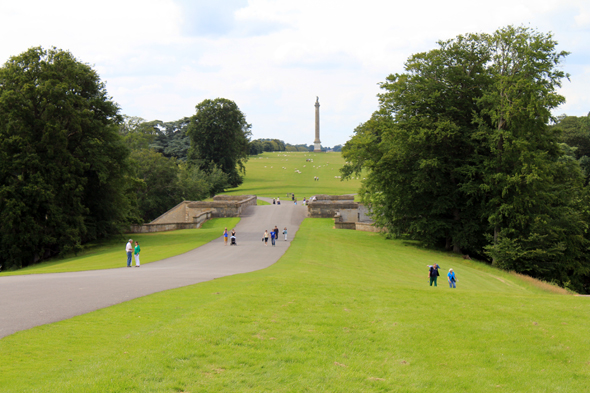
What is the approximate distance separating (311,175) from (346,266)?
90.8 metres

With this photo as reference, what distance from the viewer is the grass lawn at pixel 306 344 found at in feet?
26.0

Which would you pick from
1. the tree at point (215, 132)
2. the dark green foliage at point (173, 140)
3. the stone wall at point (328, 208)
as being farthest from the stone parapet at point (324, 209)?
the dark green foliage at point (173, 140)

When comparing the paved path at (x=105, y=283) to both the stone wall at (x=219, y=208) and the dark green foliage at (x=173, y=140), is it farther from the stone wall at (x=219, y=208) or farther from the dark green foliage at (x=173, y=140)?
the dark green foliage at (x=173, y=140)

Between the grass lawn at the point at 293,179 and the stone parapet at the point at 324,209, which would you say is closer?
the stone parapet at the point at 324,209

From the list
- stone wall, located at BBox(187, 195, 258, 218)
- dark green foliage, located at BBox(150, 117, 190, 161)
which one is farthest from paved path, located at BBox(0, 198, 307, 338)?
dark green foliage, located at BBox(150, 117, 190, 161)

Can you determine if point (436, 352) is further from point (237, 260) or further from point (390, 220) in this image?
point (390, 220)

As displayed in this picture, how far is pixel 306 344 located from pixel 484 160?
27.3 m

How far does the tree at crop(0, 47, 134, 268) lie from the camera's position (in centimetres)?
3116

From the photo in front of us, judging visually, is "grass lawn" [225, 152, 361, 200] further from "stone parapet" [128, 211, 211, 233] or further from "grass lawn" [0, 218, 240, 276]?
"grass lawn" [0, 218, 240, 276]

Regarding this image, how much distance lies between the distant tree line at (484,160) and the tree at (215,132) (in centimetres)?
4266

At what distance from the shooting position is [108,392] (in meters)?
6.99

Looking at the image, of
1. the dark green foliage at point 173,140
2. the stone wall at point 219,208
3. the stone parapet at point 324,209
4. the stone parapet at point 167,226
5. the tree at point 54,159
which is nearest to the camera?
the tree at point 54,159

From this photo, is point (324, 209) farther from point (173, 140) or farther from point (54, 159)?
point (173, 140)

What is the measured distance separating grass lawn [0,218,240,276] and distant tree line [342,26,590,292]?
14.5m
